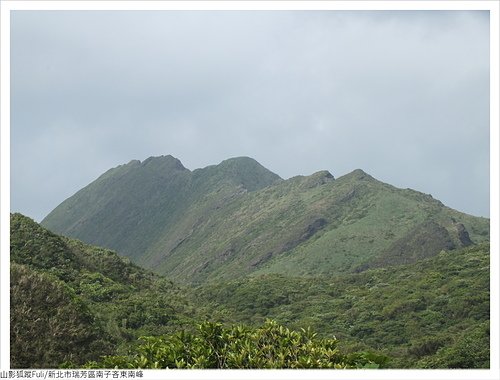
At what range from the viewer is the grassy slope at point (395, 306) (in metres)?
31.4

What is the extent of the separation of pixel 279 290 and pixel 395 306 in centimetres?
1848

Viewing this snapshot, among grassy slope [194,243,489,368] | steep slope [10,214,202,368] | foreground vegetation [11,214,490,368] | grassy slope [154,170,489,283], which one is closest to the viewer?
foreground vegetation [11,214,490,368]

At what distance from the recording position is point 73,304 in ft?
42.5

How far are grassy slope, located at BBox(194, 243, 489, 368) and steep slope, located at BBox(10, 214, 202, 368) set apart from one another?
313 inches

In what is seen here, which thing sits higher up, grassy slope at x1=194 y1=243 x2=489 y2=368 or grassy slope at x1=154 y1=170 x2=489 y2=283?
grassy slope at x1=154 y1=170 x2=489 y2=283

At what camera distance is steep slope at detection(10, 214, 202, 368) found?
10922mm

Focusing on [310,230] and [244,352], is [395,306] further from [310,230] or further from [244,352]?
[310,230]

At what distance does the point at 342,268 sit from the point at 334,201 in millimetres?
40121

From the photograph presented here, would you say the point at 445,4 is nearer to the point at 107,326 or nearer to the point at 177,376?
the point at 177,376

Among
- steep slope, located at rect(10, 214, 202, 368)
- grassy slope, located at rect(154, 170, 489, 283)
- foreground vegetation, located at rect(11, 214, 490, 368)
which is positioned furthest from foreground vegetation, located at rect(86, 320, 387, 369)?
grassy slope, located at rect(154, 170, 489, 283)

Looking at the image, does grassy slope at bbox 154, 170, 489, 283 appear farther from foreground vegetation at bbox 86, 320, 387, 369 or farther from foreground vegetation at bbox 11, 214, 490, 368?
foreground vegetation at bbox 86, 320, 387, 369

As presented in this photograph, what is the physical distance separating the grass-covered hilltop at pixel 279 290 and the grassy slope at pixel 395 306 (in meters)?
0.18

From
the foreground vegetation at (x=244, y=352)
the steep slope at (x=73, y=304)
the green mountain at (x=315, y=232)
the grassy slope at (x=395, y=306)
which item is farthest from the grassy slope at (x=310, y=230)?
the foreground vegetation at (x=244, y=352)

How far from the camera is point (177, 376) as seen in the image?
5.42m
